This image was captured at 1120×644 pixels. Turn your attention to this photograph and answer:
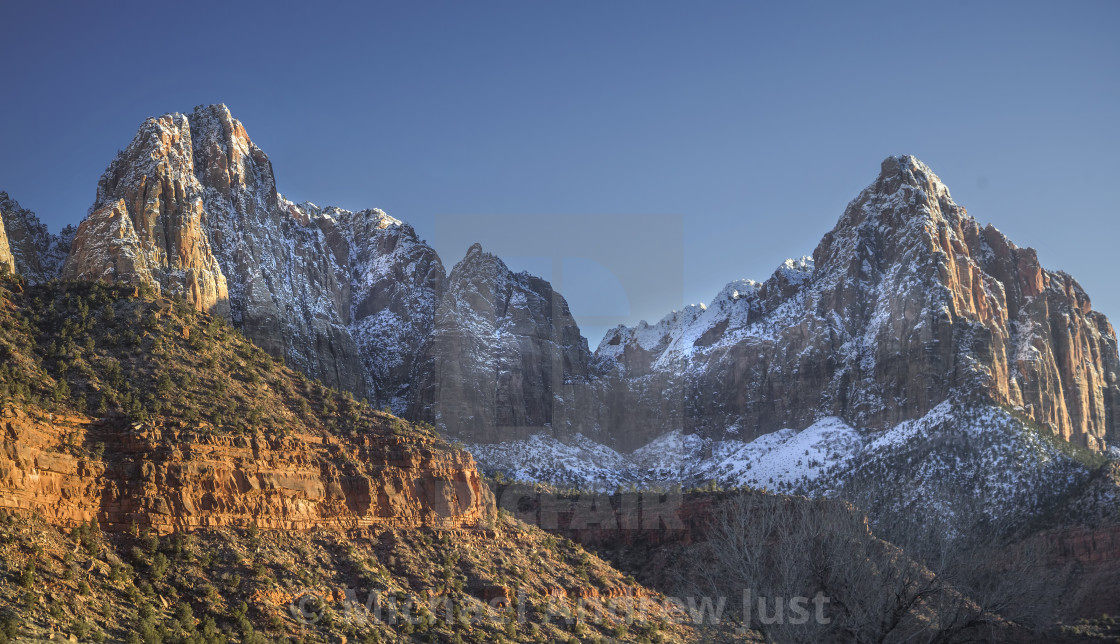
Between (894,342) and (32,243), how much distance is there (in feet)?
375

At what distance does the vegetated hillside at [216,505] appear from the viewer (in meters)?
33.4

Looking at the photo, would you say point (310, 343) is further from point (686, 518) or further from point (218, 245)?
point (686, 518)

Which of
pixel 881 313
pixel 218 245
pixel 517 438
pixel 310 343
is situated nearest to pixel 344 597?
pixel 218 245

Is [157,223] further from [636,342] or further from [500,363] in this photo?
[636,342]

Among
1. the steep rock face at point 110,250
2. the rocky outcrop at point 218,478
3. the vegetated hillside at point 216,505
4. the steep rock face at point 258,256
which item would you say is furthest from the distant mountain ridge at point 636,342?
the rocky outcrop at point 218,478

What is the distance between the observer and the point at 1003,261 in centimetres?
16400

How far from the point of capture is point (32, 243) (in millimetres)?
97125

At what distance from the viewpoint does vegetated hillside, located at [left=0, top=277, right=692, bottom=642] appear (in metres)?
33.4

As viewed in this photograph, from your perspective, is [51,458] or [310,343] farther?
[310,343]

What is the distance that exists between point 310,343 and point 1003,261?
112547 millimetres

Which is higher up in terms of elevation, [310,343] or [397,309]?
[397,309]

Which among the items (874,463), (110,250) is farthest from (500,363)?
(110,250)

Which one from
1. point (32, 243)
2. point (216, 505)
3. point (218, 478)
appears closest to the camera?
point (216, 505)

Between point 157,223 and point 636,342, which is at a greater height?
point 636,342
